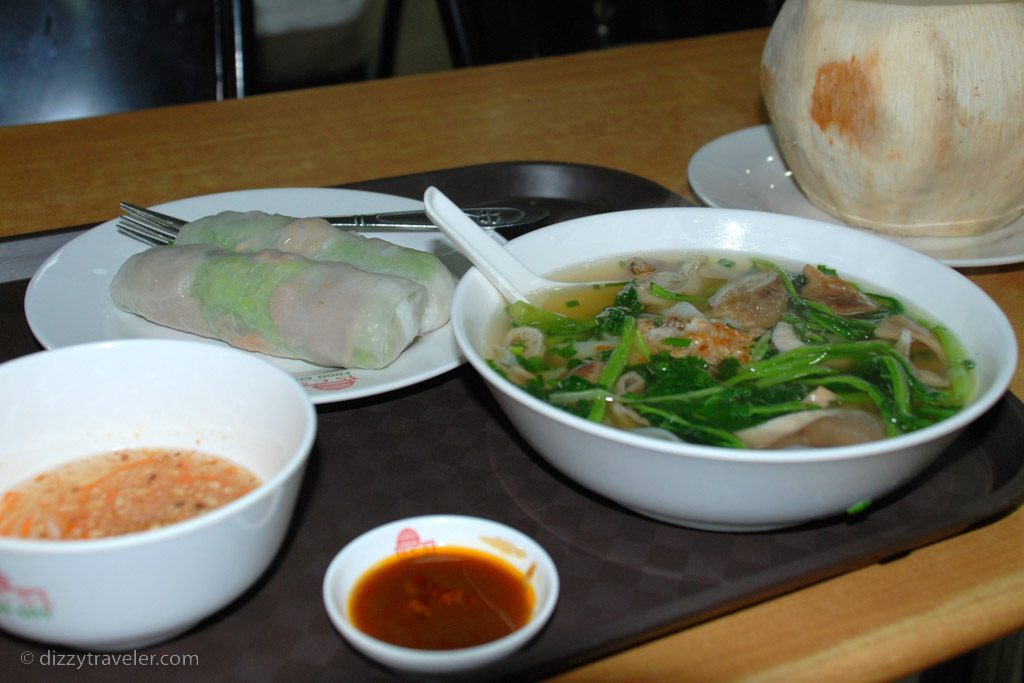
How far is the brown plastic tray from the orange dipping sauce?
0.03 meters

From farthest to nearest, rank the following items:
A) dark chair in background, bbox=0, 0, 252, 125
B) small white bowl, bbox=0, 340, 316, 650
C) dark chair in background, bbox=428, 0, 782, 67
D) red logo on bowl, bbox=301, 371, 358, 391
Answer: dark chair in background, bbox=428, 0, 782, 67 < dark chair in background, bbox=0, 0, 252, 125 < red logo on bowl, bbox=301, 371, 358, 391 < small white bowl, bbox=0, 340, 316, 650

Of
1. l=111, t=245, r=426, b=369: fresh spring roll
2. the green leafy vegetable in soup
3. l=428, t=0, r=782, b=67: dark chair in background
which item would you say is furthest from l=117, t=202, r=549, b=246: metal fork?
l=428, t=0, r=782, b=67: dark chair in background

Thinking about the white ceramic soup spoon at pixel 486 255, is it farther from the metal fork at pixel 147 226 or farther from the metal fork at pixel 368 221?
the metal fork at pixel 147 226

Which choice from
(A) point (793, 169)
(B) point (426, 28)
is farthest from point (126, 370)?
(B) point (426, 28)

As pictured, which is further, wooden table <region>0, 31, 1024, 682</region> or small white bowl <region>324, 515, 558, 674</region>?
wooden table <region>0, 31, 1024, 682</region>

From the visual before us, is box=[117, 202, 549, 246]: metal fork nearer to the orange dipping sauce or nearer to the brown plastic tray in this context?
the brown plastic tray

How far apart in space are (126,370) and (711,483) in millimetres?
524

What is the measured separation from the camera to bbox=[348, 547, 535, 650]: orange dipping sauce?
771mm

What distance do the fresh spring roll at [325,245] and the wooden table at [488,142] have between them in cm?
36

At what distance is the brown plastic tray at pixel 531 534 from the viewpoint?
2.54 feet

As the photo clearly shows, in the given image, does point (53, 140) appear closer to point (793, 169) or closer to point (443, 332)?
point (443, 332)

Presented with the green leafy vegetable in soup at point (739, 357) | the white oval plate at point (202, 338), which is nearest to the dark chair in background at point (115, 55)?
the white oval plate at point (202, 338)

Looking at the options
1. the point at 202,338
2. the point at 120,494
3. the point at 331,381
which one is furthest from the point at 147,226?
the point at 120,494

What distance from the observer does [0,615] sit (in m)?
0.72
